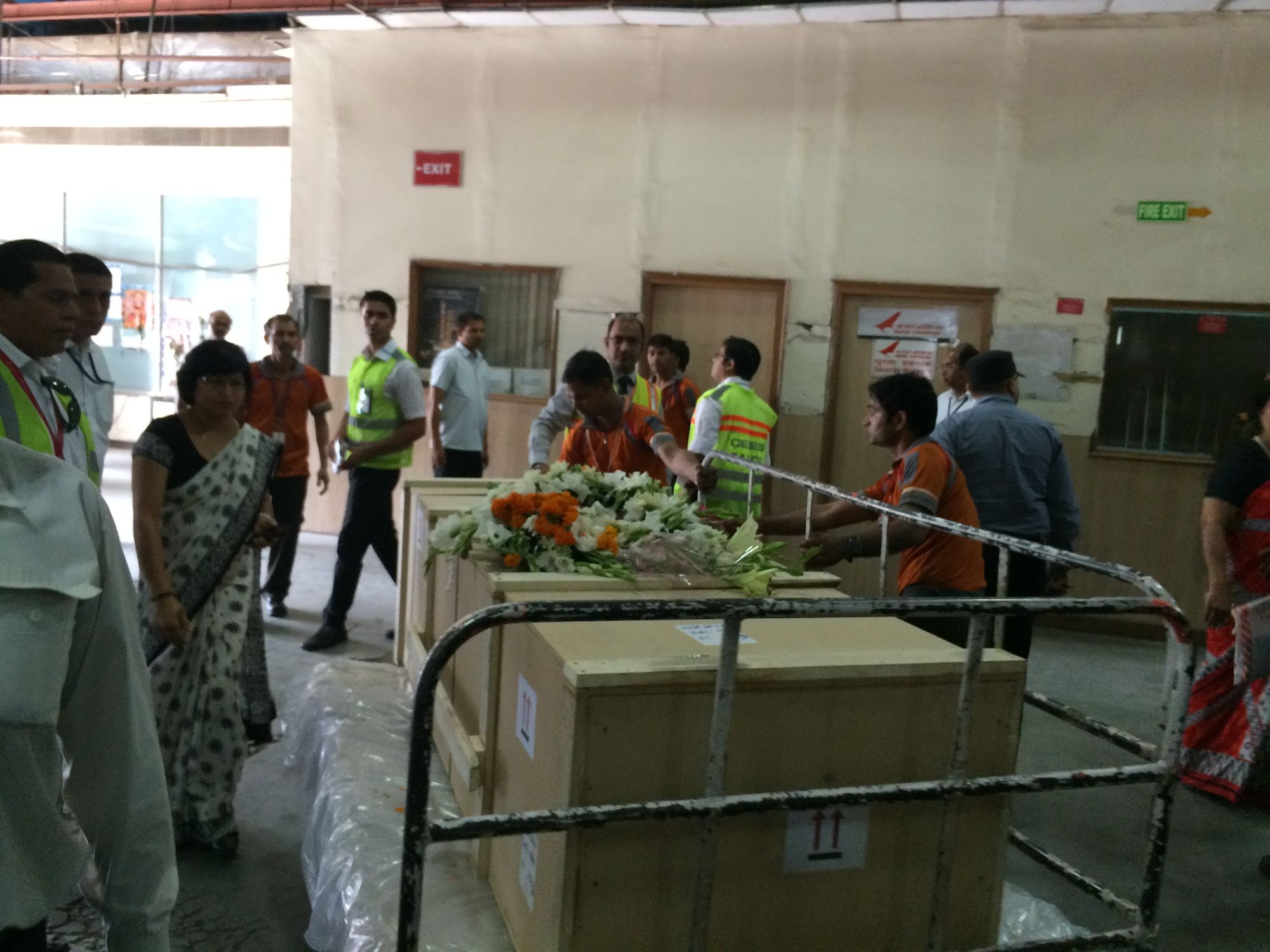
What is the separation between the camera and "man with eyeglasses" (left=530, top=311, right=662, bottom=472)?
433cm

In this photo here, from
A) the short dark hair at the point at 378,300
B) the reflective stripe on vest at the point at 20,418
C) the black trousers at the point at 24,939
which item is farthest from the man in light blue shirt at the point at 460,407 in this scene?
the black trousers at the point at 24,939

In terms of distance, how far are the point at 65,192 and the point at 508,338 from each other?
332 inches

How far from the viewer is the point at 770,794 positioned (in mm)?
1574

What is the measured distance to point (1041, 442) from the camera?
3822 millimetres

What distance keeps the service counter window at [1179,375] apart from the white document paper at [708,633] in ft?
16.3

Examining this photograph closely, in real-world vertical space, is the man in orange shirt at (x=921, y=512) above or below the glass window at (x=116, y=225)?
below

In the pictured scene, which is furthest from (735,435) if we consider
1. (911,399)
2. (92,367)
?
(92,367)

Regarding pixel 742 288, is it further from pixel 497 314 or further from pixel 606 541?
pixel 606 541

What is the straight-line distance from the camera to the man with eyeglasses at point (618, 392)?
4.33 metres

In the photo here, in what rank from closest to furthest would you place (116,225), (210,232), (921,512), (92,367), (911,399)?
(921,512), (911,399), (92,367), (210,232), (116,225)

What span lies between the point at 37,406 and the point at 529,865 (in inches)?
62.2

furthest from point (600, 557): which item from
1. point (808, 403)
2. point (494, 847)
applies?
point (808, 403)

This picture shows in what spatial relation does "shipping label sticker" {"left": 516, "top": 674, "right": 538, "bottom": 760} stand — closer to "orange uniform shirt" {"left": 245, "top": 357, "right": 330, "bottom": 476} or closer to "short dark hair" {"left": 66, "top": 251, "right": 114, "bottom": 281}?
"short dark hair" {"left": 66, "top": 251, "right": 114, "bottom": 281}

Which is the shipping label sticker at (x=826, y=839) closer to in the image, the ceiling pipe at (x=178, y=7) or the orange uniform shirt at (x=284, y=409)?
the orange uniform shirt at (x=284, y=409)
